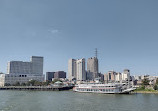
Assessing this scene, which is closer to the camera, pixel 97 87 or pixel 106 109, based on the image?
pixel 106 109

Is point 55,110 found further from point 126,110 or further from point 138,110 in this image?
point 138,110

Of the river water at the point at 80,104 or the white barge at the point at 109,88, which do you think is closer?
the river water at the point at 80,104

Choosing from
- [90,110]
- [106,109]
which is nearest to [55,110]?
[90,110]

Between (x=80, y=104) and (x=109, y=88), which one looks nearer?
(x=80, y=104)

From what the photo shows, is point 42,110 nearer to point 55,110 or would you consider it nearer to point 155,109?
point 55,110

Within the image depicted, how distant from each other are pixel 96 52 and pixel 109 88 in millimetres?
97797

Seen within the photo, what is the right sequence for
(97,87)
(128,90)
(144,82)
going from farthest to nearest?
(144,82) < (97,87) < (128,90)

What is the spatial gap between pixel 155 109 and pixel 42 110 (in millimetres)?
31780

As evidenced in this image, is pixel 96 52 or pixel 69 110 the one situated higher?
pixel 96 52

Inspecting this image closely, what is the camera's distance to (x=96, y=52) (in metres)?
195

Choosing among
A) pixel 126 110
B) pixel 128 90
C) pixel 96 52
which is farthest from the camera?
pixel 96 52

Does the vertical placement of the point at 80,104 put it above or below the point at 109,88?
below

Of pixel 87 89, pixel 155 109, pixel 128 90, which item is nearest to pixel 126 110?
pixel 155 109

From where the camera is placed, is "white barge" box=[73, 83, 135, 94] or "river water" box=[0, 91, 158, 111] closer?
"river water" box=[0, 91, 158, 111]
